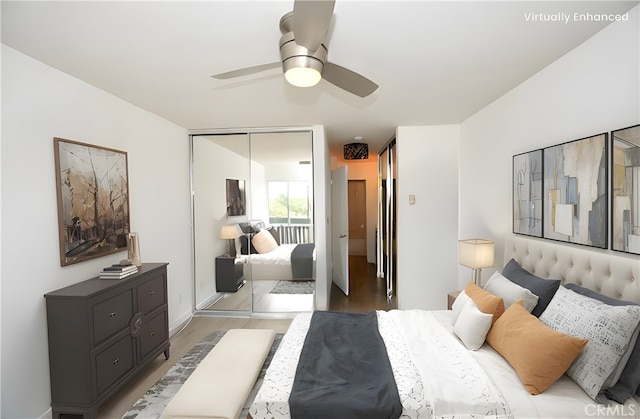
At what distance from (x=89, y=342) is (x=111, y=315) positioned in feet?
0.75

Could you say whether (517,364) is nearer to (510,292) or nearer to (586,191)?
(510,292)

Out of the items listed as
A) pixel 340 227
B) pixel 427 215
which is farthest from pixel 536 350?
pixel 340 227

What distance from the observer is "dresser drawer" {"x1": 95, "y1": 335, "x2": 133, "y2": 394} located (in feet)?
6.71

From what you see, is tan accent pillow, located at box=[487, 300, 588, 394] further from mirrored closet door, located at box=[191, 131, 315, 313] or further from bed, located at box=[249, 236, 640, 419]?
mirrored closet door, located at box=[191, 131, 315, 313]

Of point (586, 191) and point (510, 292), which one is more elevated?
point (586, 191)

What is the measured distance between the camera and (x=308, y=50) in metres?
1.40

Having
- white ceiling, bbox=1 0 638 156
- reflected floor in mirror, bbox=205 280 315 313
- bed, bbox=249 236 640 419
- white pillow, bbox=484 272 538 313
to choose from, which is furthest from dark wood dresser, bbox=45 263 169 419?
white pillow, bbox=484 272 538 313

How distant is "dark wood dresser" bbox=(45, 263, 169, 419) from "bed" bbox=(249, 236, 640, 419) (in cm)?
131

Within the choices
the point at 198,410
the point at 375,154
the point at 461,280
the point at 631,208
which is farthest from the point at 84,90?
the point at 375,154

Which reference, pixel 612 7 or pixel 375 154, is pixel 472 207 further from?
pixel 375 154

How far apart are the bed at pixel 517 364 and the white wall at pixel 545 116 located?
0.86 m

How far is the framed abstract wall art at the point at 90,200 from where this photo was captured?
2182mm

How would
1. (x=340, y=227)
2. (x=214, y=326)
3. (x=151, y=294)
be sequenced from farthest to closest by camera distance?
(x=340, y=227) < (x=214, y=326) < (x=151, y=294)

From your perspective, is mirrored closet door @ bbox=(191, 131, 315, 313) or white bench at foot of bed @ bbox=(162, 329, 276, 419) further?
mirrored closet door @ bbox=(191, 131, 315, 313)
